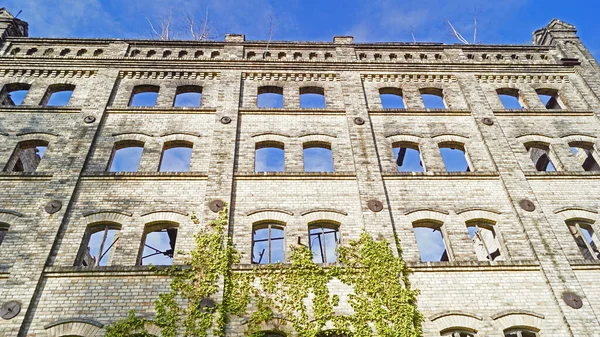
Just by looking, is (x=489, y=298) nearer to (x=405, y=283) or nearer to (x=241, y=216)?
(x=405, y=283)

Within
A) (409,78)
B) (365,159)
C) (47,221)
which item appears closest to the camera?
(47,221)

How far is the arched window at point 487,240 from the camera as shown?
11.4m

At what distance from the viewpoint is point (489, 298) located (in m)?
9.70

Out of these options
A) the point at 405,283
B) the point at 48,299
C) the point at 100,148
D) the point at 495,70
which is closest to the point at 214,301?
the point at 48,299

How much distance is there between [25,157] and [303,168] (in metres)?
10.5

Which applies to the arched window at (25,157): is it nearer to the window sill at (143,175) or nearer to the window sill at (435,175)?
the window sill at (143,175)

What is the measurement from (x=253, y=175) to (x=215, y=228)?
6.94 feet

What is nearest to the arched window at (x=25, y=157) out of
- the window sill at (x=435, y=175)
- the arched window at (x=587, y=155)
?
the window sill at (x=435, y=175)

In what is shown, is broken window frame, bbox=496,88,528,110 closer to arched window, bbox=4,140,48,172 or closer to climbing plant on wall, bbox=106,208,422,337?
climbing plant on wall, bbox=106,208,422,337

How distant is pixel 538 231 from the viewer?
10.9 meters

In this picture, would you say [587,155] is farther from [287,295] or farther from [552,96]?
[287,295]

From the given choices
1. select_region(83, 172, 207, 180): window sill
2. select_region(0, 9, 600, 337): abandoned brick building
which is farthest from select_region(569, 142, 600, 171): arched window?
select_region(83, 172, 207, 180): window sill

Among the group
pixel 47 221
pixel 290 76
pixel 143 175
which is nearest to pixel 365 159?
pixel 290 76

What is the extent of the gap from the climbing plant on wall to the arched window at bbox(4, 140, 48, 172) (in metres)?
6.60
